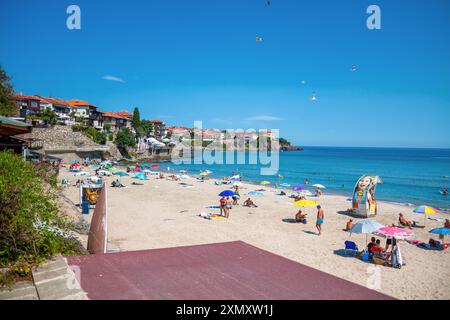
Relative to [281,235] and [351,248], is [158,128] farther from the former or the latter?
[351,248]

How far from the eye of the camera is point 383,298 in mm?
3494

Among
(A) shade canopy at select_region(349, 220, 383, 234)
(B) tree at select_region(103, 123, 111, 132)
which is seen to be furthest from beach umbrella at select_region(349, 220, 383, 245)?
(B) tree at select_region(103, 123, 111, 132)

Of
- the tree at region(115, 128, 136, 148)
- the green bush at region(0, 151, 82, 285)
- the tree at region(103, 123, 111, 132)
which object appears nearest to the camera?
the green bush at region(0, 151, 82, 285)

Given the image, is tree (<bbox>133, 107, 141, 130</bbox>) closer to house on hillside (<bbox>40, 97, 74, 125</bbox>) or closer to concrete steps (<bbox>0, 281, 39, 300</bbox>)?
house on hillside (<bbox>40, 97, 74, 125</bbox>)

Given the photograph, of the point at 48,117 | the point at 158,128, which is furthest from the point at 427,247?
the point at 158,128

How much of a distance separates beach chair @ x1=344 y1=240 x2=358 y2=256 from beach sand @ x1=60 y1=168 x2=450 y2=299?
0.44m

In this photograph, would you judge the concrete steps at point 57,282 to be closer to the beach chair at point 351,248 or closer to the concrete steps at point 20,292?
the concrete steps at point 20,292

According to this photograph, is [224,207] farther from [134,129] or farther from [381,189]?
[134,129]

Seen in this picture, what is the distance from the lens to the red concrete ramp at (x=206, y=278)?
3.52 meters

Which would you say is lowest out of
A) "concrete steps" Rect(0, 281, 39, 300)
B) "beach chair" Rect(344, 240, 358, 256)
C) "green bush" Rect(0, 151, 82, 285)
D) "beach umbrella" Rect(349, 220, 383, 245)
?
"beach chair" Rect(344, 240, 358, 256)

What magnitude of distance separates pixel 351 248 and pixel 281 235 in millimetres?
3404

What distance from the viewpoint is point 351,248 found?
38.1 feet

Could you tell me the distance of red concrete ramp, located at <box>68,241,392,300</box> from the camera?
3.52m

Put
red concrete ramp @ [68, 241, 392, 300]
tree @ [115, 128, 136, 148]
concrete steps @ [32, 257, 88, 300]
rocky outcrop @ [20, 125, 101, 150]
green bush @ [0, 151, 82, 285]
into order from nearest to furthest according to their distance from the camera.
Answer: concrete steps @ [32, 257, 88, 300] < red concrete ramp @ [68, 241, 392, 300] < green bush @ [0, 151, 82, 285] < rocky outcrop @ [20, 125, 101, 150] < tree @ [115, 128, 136, 148]
